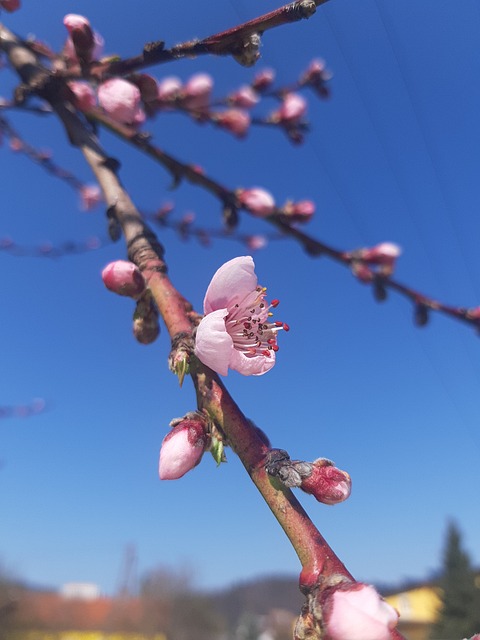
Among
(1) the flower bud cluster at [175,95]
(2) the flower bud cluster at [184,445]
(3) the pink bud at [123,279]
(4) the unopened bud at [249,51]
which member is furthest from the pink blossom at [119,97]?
(2) the flower bud cluster at [184,445]

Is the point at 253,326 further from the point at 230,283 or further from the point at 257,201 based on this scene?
the point at 257,201

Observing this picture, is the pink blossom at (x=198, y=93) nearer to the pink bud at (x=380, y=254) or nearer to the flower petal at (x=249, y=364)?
the pink bud at (x=380, y=254)

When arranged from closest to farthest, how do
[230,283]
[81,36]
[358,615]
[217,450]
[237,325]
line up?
[358,615]
[217,450]
[230,283]
[237,325]
[81,36]

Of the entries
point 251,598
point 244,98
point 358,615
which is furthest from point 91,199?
point 251,598

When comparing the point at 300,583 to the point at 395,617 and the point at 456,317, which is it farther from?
the point at 456,317

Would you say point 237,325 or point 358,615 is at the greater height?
point 237,325

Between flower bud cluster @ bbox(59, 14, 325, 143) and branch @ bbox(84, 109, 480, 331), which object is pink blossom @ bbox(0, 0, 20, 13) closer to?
flower bud cluster @ bbox(59, 14, 325, 143)

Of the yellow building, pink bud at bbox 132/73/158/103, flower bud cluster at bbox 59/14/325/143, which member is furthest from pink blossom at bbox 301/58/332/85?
the yellow building
